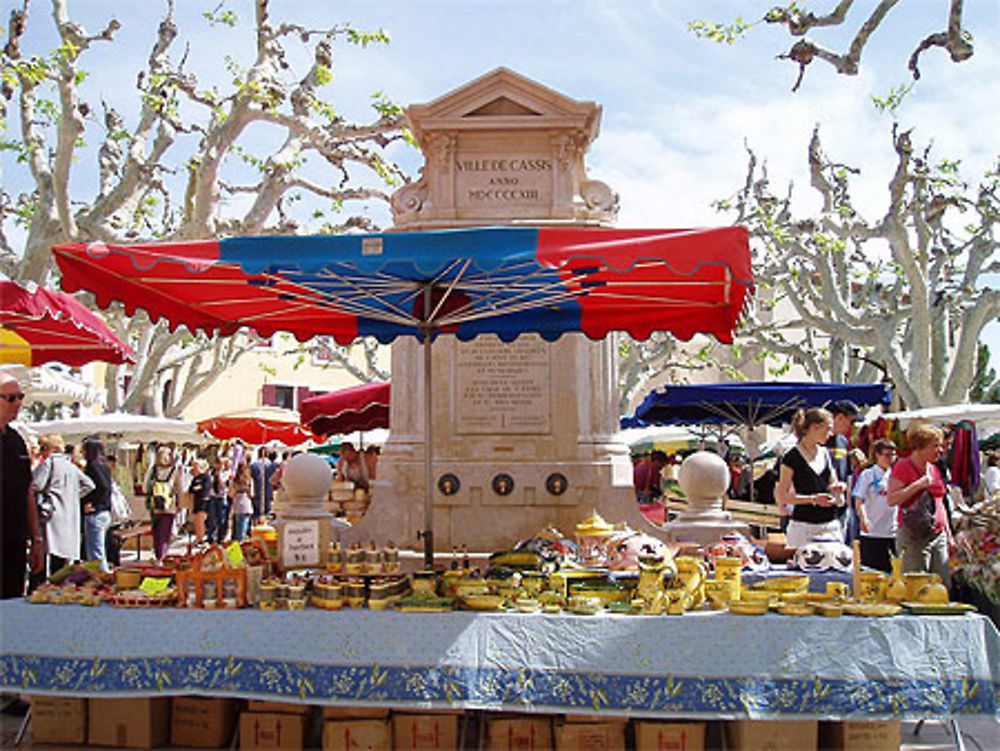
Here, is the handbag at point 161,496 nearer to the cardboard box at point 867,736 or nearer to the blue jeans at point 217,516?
the blue jeans at point 217,516

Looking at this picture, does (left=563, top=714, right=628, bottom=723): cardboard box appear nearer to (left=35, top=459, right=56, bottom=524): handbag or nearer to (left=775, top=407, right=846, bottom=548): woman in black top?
(left=775, top=407, right=846, bottom=548): woman in black top

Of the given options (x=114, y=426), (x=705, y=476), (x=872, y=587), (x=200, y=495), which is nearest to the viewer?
(x=872, y=587)

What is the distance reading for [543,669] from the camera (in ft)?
15.2

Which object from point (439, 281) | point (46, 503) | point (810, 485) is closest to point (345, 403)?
point (46, 503)

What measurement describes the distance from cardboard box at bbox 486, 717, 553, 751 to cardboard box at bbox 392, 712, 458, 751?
201 millimetres

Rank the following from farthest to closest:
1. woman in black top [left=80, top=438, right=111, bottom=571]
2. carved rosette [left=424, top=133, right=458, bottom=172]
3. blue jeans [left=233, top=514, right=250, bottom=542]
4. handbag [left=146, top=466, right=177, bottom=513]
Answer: blue jeans [left=233, top=514, right=250, bottom=542] → handbag [left=146, top=466, right=177, bottom=513] → woman in black top [left=80, top=438, right=111, bottom=571] → carved rosette [left=424, top=133, right=458, bottom=172]

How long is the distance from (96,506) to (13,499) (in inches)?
169

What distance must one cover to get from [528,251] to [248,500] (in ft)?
45.6

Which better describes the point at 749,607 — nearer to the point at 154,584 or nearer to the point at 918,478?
the point at 918,478

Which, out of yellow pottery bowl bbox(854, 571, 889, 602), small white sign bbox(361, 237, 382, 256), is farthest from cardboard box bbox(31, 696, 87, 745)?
yellow pottery bowl bbox(854, 571, 889, 602)

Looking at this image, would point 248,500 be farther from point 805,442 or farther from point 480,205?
point 805,442

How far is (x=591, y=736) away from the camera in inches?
185

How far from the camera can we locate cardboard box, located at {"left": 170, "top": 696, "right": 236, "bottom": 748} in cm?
501

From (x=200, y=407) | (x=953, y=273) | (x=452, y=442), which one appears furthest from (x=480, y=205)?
(x=200, y=407)
